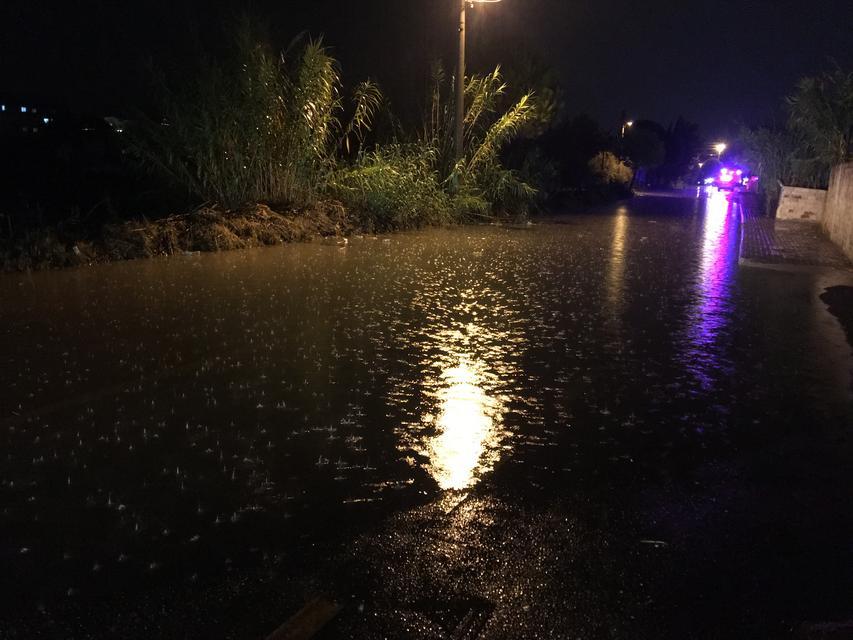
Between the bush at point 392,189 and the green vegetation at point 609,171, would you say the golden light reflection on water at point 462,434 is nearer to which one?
the bush at point 392,189

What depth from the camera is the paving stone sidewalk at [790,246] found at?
41.2 ft

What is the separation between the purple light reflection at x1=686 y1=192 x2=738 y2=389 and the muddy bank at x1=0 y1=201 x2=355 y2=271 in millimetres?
7544

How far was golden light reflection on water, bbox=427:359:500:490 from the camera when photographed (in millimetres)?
4164

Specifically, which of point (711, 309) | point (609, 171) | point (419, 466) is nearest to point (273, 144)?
point (711, 309)

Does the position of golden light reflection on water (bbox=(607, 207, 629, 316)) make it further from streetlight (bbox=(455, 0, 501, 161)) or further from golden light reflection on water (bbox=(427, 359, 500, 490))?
streetlight (bbox=(455, 0, 501, 161))

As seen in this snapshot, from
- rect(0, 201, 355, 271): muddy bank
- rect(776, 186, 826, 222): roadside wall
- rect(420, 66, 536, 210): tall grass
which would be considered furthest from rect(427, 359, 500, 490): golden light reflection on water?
rect(776, 186, 826, 222): roadside wall

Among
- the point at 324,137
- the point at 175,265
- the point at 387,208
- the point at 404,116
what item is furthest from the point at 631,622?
the point at 404,116

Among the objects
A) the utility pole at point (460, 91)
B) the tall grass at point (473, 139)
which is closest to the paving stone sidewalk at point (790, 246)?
the tall grass at point (473, 139)

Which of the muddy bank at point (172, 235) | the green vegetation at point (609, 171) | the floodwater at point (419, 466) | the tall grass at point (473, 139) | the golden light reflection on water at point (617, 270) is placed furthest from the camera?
the green vegetation at point (609, 171)

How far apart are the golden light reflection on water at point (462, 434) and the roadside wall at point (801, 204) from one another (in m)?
18.5

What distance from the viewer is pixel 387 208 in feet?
56.8

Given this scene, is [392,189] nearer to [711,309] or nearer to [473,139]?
[473,139]

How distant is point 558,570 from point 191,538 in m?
1.65

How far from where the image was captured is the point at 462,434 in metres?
4.74
